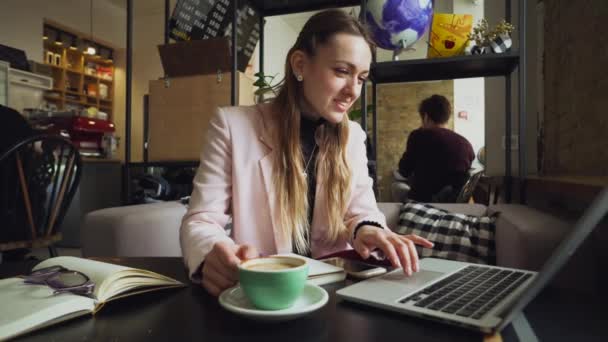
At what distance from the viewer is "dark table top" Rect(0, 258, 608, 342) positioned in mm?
463

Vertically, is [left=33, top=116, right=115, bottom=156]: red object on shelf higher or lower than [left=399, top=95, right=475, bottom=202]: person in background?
higher

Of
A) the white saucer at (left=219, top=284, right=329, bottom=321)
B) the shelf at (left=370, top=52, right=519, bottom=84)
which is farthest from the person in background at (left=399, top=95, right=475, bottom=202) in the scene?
the white saucer at (left=219, top=284, right=329, bottom=321)

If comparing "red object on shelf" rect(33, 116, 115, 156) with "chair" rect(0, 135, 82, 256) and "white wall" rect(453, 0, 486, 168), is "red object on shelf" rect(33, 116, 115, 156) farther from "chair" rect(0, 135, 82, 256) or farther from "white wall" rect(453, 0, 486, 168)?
"white wall" rect(453, 0, 486, 168)

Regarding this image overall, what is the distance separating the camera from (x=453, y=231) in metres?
1.62

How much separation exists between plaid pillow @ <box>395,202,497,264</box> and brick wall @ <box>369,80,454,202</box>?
23.4 feet

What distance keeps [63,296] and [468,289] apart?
21.5 inches

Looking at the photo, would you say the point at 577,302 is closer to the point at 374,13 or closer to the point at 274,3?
the point at 374,13

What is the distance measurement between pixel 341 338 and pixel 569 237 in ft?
0.86

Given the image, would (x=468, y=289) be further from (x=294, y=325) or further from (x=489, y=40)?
(x=489, y=40)

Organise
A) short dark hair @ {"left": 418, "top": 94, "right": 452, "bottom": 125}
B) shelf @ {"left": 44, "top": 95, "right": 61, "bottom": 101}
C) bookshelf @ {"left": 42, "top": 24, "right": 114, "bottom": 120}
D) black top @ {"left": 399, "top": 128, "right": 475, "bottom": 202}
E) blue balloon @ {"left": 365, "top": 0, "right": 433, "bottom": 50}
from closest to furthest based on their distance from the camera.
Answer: blue balloon @ {"left": 365, "top": 0, "right": 433, "bottom": 50}, black top @ {"left": 399, "top": 128, "right": 475, "bottom": 202}, short dark hair @ {"left": 418, "top": 94, "right": 452, "bottom": 125}, shelf @ {"left": 44, "top": 95, "right": 61, "bottom": 101}, bookshelf @ {"left": 42, "top": 24, "right": 114, "bottom": 120}

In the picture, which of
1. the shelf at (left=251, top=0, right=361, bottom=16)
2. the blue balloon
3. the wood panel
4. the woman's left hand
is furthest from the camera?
the shelf at (left=251, top=0, right=361, bottom=16)

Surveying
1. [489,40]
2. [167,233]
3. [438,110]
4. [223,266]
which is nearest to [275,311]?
[223,266]

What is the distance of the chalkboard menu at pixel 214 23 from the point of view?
2.13 m

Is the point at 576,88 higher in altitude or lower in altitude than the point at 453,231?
higher
